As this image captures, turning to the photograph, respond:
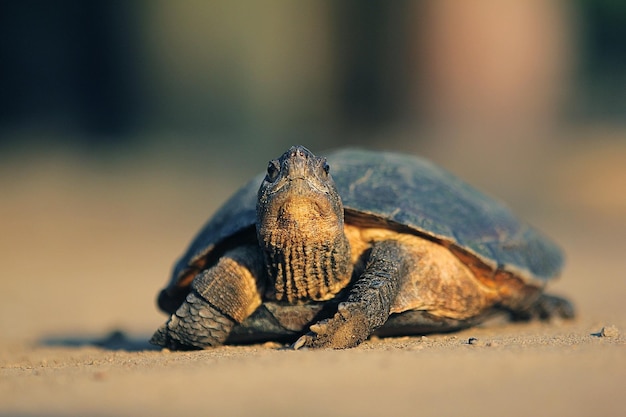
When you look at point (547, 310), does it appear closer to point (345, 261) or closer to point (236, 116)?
point (345, 261)

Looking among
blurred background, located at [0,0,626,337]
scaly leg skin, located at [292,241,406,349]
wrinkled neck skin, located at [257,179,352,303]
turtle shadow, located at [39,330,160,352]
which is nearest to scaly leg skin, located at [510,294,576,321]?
scaly leg skin, located at [292,241,406,349]

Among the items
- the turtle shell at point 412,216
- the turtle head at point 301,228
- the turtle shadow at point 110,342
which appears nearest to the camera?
the turtle head at point 301,228

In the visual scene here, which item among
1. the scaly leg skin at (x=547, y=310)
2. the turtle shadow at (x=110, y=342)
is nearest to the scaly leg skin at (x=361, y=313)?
the turtle shadow at (x=110, y=342)

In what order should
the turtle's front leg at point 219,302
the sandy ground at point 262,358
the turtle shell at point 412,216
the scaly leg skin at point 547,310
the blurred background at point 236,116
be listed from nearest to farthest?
1. the sandy ground at point 262,358
2. the turtle's front leg at point 219,302
3. the turtle shell at point 412,216
4. the scaly leg skin at point 547,310
5. the blurred background at point 236,116

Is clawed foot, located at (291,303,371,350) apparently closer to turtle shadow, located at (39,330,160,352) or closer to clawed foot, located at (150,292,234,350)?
clawed foot, located at (150,292,234,350)

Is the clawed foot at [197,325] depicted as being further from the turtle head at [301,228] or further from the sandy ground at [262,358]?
the turtle head at [301,228]

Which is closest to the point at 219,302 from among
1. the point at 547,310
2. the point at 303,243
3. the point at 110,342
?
the point at 303,243
